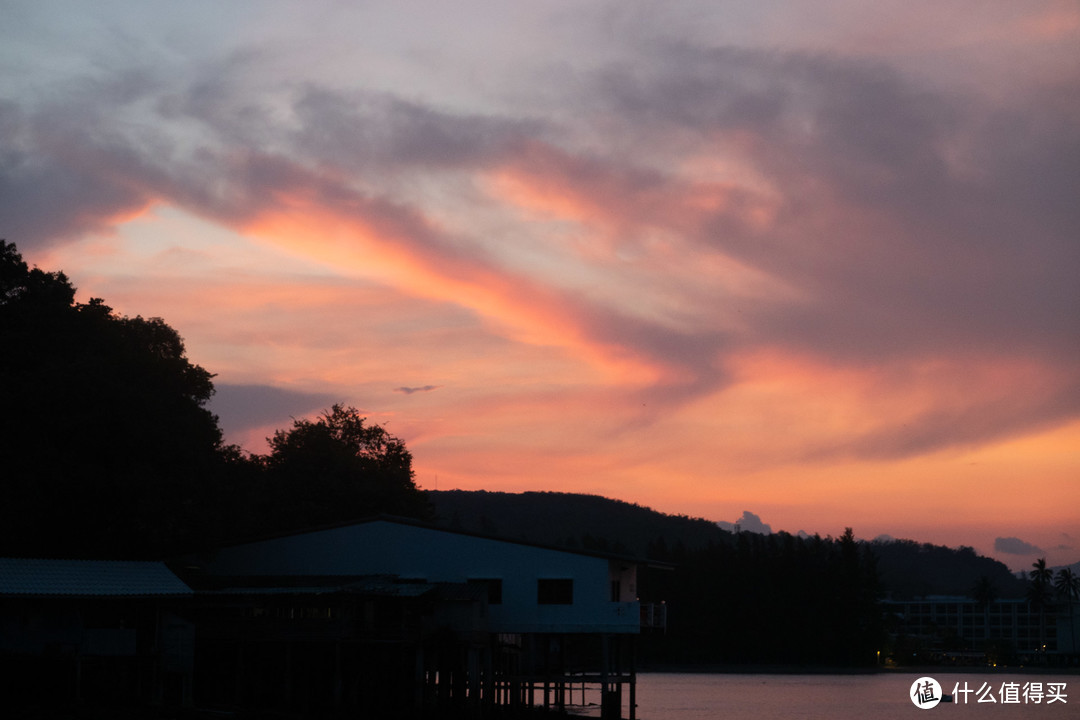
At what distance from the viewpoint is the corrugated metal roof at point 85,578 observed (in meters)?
43.8

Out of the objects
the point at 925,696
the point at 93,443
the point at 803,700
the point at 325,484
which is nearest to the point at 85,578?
the point at 93,443

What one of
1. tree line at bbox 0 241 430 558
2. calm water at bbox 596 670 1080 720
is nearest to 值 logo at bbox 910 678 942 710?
calm water at bbox 596 670 1080 720

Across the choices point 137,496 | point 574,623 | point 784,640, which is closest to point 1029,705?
point 784,640

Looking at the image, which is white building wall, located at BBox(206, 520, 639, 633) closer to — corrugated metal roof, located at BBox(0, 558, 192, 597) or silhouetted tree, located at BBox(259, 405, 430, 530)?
corrugated metal roof, located at BBox(0, 558, 192, 597)

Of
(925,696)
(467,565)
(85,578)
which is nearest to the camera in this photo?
(85,578)

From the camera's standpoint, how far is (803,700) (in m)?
98.8

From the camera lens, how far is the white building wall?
172 feet

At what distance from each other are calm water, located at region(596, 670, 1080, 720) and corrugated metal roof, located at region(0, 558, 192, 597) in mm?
38781

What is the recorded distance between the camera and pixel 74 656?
143 ft

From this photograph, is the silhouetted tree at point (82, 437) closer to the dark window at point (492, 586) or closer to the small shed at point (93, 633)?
the small shed at point (93, 633)

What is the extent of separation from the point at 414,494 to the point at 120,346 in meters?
38.9

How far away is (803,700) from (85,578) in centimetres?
6973

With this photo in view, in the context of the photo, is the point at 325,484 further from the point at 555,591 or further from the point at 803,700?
the point at 803,700

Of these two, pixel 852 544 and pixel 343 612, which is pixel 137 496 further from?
pixel 852 544
